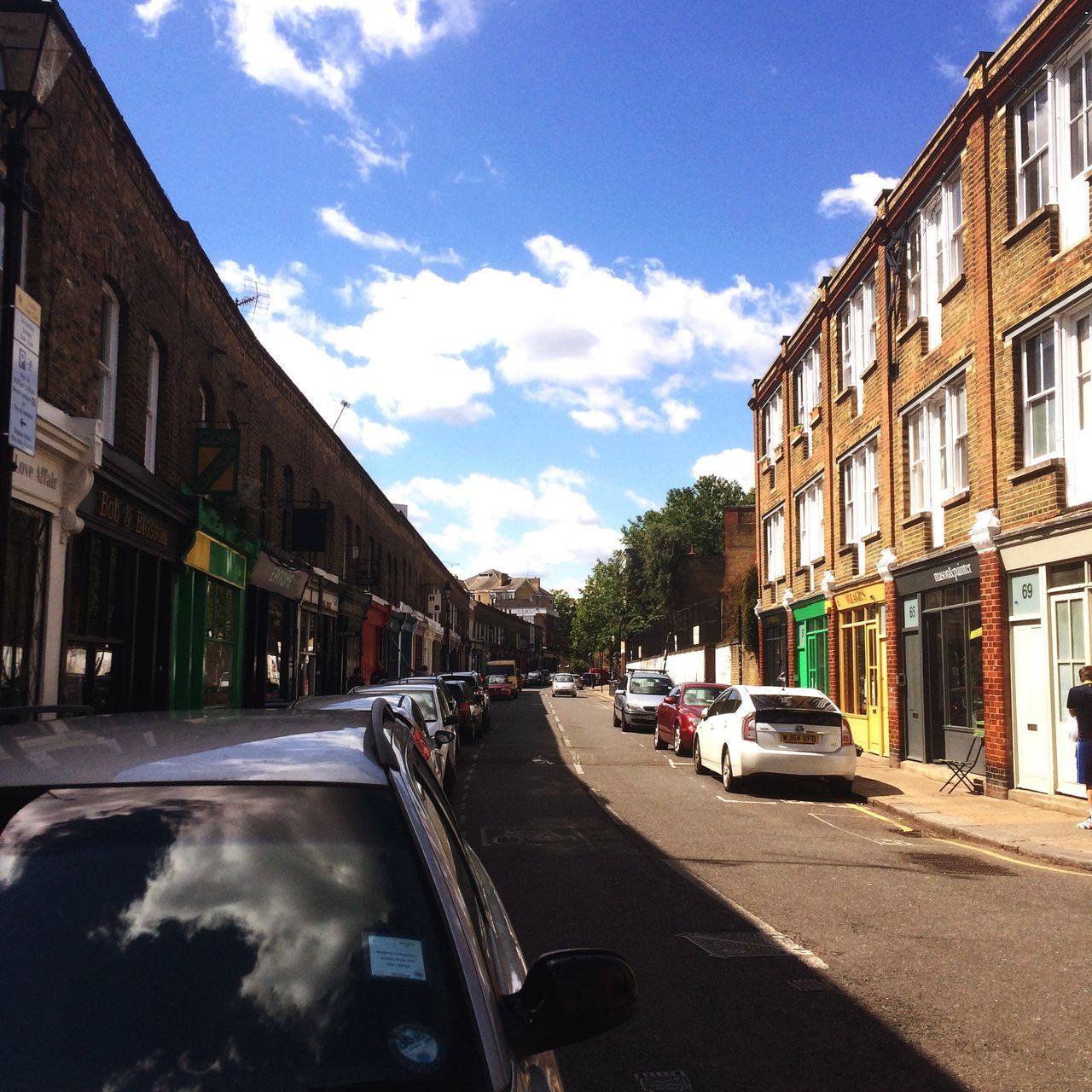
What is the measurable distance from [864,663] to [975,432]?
27.0 feet

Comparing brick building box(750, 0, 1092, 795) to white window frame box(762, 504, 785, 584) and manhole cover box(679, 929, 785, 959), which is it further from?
manhole cover box(679, 929, 785, 959)

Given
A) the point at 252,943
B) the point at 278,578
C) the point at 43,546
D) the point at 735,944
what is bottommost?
the point at 735,944

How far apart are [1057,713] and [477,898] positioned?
42.0 feet

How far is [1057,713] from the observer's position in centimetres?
1393

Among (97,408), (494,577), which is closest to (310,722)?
(97,408)

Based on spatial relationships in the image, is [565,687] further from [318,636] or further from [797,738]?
[797,738]

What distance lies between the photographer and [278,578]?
23.2m

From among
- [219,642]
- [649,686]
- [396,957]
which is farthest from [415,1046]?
[649,686]

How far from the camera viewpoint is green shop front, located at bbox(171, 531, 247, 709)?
657 inches

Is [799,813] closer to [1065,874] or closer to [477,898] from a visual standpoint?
[1065,874]

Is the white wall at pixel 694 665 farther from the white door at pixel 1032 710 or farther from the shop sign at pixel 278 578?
the white door at pixel 1032 710

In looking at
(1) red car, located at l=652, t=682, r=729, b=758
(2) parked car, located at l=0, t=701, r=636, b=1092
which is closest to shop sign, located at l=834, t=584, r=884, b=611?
(1) red car, located at l=652, t=682, r=729, b=758

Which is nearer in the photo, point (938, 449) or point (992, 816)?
point (992, 816)

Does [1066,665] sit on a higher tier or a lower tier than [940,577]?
lower
